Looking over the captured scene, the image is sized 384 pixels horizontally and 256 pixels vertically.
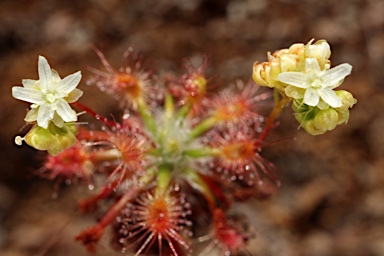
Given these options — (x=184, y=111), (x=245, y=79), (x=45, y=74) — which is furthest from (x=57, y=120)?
(x=245, y=79)

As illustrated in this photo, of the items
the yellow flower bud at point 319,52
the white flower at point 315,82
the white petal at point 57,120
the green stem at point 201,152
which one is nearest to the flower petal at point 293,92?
the white flower at point 315,82

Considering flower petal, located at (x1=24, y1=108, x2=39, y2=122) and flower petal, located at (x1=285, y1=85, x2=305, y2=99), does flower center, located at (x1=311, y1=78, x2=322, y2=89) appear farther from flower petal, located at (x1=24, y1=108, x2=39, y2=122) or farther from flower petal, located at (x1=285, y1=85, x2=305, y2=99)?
flower petal, located at (x1=24, y1=108, x2=39, y2=122)

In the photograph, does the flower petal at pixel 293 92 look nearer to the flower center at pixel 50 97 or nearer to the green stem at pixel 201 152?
the green stem at pixel 201 152

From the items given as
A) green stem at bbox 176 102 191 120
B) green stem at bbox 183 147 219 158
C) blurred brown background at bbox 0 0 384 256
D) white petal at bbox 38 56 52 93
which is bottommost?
green stem at bbox 183 147 219 158

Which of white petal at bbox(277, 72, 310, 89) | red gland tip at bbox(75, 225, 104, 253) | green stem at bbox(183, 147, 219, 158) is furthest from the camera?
green stem at bbox(183, 147, 219, 158)

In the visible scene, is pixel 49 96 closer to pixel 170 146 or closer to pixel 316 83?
pixel 170 146

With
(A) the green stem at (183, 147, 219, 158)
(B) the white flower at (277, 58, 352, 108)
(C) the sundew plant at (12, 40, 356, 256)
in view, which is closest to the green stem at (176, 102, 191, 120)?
(C) the sundew plant at (12, 40, 356, 256)
